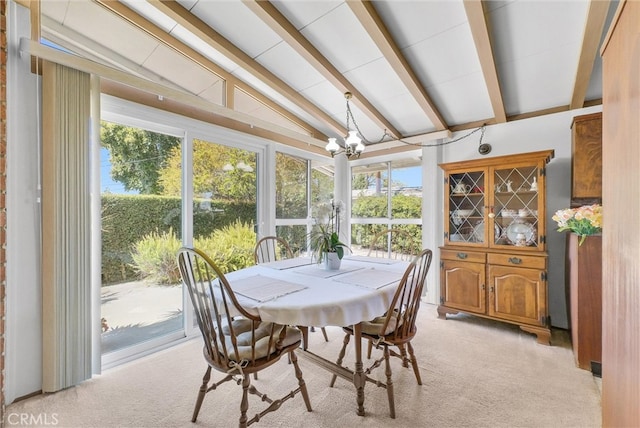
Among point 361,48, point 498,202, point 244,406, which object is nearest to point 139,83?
point 361,48

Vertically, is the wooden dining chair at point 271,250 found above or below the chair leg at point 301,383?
above

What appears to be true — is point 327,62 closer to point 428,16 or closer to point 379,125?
point 428,16

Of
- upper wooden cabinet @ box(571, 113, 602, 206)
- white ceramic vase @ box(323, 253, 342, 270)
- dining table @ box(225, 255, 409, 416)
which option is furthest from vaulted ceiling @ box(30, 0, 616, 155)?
dining table @ box(225, 255, 409, 416)

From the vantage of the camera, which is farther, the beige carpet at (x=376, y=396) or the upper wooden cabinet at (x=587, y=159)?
the upper wooden cabinet at (x=587, y=159)

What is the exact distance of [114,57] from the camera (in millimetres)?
2301

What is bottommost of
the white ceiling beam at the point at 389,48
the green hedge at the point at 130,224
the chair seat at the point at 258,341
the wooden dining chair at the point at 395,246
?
the chair seat at the point at 258,341

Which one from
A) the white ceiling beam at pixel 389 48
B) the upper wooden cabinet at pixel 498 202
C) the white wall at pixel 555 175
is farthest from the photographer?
the white wall at pixel 555 175

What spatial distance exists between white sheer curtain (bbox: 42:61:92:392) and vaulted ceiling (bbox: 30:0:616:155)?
19.7 inches

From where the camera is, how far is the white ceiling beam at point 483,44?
5.93ft

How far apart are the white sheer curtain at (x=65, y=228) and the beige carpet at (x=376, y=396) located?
0.78ft

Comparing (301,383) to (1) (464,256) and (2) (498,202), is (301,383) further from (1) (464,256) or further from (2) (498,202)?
(2) (498,202)

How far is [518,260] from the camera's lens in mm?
2836

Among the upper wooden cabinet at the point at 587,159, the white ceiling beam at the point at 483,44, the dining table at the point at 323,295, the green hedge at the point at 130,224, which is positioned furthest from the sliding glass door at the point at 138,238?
the upper wooden cabinet at the point at 587,159

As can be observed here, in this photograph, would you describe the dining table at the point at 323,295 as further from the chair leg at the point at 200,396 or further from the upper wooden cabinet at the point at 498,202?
the upper wooden cabinet at the point at 498,202
